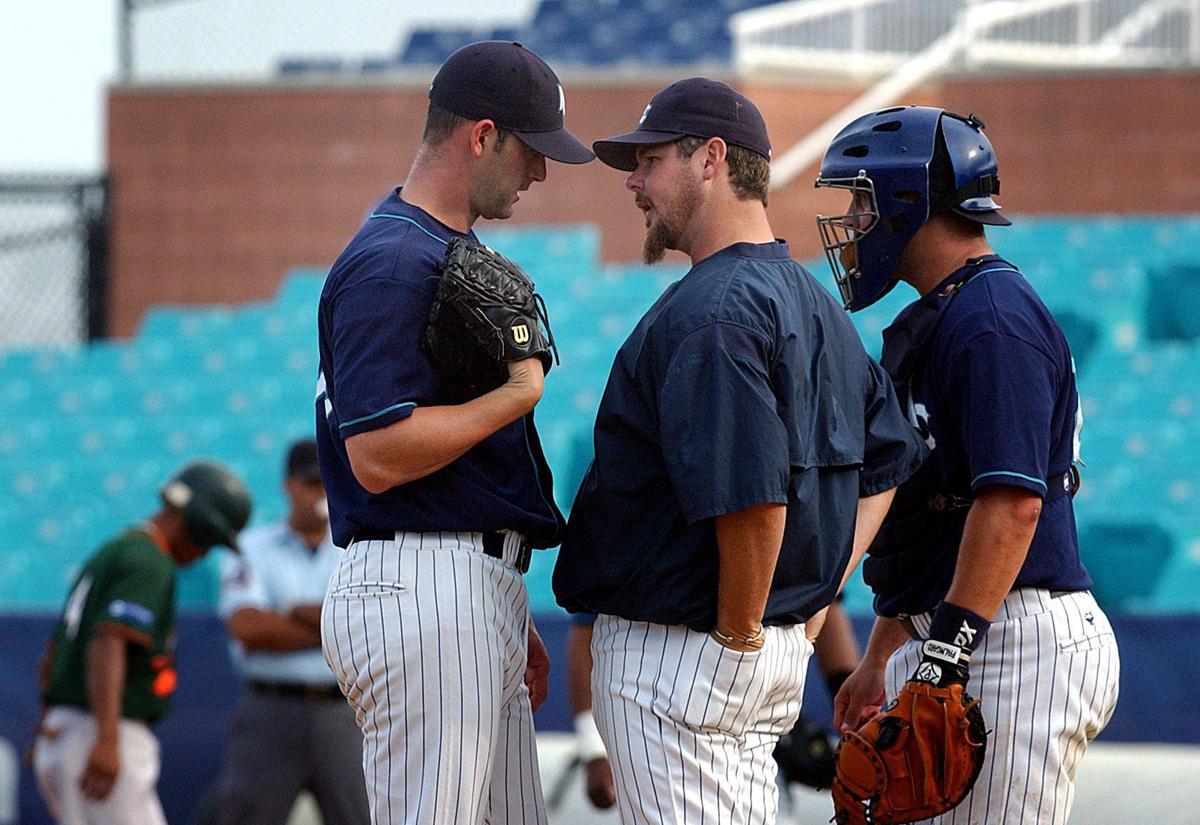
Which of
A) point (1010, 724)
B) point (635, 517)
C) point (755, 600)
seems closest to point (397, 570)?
point (635, 517)

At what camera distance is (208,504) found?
20.5 ft

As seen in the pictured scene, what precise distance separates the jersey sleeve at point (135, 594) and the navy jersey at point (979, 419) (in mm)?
3405

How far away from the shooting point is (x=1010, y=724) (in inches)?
123

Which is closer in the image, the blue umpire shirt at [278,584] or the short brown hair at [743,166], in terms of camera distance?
the short brown hair at [743,166]

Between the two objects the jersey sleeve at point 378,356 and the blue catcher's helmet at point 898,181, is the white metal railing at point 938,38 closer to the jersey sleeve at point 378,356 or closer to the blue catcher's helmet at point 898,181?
the blue catcher's helmet at point 898,181

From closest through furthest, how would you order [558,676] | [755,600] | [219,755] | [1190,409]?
[755,600]
[558,676]
[219,755]
[1190,409]

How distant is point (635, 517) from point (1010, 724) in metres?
0.80

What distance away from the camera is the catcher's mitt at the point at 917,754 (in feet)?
9.80

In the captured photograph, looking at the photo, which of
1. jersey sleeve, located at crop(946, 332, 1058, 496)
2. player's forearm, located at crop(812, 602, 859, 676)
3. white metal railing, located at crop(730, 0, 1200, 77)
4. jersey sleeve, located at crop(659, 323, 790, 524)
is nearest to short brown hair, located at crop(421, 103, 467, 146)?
jersey sleeve, located at crop(659, 323, 790, 524)

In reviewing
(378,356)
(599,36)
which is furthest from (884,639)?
(599,36)

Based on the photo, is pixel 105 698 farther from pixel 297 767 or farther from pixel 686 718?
pixel 686 718

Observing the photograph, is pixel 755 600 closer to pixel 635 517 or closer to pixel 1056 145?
pixel 635 517

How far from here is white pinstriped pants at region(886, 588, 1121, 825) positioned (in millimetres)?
3109

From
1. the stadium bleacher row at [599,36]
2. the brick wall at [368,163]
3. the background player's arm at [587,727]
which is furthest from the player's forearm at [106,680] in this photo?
the stadium bleacher row at [599,36]
